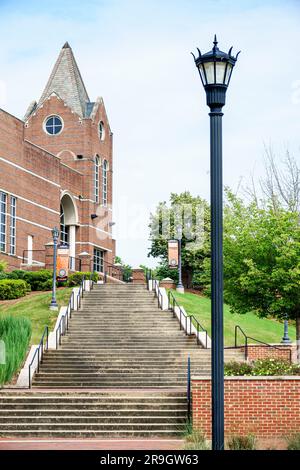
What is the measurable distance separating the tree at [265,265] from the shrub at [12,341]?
8.52 metres

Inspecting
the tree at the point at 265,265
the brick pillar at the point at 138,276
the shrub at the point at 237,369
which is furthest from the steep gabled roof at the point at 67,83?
the shrub at the point at 237,369

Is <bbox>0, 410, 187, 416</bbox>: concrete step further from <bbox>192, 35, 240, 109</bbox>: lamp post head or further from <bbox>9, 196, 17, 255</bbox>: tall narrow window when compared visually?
<bbox>9, 196, 17, 255</bbox>: tall narrow window

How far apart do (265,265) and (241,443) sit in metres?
16.4

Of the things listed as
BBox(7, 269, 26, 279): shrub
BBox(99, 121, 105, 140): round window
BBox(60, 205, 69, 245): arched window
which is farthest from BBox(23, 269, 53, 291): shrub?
BBox(99, 121, 105, 140): round window

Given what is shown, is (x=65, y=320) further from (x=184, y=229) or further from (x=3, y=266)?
(x=184, y=229)

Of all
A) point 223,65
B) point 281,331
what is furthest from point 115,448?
point 281,331

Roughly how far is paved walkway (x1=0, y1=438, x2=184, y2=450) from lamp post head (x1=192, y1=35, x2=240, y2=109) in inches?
271

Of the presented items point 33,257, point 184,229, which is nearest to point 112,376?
point 33,257

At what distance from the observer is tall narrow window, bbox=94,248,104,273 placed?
58569mm

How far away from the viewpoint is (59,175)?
54.2 m

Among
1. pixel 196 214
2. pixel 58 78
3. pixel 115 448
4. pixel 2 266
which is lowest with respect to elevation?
pixel 115 448
